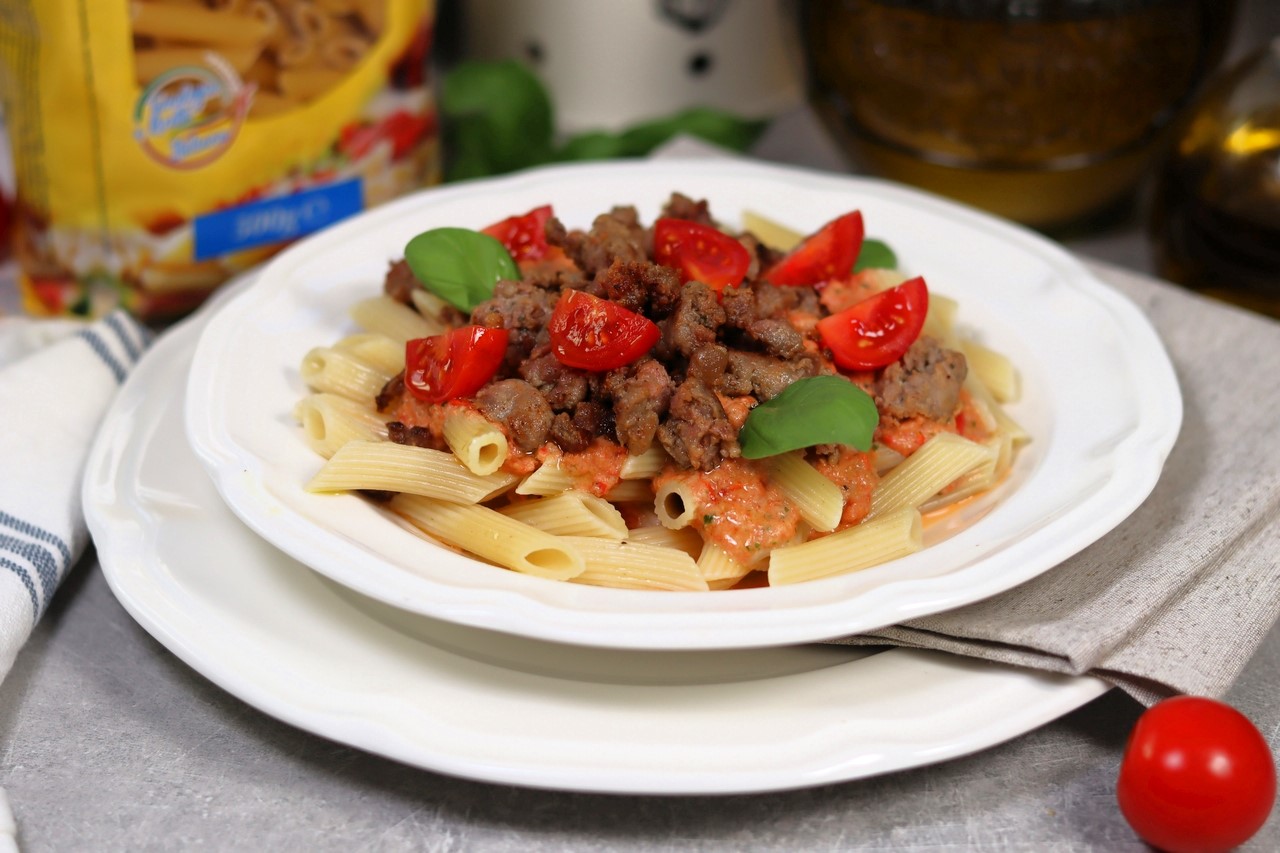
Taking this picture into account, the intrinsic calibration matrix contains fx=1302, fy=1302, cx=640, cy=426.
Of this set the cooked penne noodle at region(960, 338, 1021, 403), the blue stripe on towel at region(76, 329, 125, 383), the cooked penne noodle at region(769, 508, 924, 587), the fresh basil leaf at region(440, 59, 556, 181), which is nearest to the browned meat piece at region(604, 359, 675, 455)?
the cooked penne noodle at region(769, 508, 924, 587)

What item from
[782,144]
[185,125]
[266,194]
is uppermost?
[185,125]

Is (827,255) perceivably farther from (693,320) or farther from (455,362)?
(455,362)

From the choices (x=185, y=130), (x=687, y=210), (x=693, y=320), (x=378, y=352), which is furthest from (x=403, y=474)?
(x=185, y=130)

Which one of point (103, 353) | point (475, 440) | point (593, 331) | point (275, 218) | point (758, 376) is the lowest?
point (275, 218)

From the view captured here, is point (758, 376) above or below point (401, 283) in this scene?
above

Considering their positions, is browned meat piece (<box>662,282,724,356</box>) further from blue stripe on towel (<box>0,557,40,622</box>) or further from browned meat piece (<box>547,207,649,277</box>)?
blue stripe on towel (<box>0,557,40,622</box>)

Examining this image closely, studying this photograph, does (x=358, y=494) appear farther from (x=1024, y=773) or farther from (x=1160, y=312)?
(x=1160, y=312)

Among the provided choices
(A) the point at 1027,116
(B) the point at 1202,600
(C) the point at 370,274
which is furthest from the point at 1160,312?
(C) the point at 370,274
